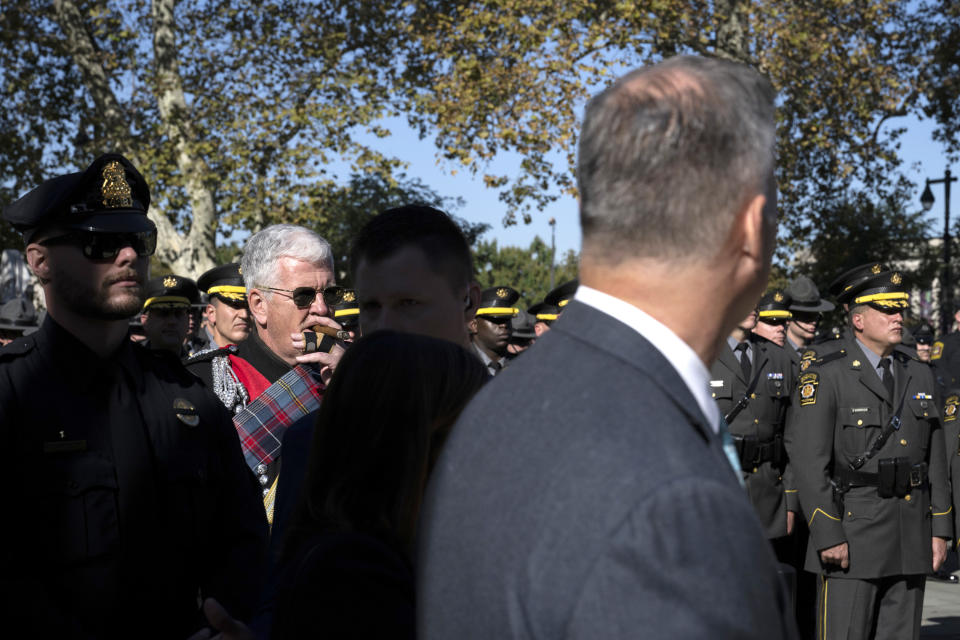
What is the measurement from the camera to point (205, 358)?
4.83 meters

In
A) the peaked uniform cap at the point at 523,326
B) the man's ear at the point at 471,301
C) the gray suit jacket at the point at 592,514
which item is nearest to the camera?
the gray suit jacket at the point at 592,514

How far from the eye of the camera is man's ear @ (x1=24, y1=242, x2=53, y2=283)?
126 inches

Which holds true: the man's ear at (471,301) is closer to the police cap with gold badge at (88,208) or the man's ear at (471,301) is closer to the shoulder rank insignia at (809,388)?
the police cap with gold badge at (88,208)

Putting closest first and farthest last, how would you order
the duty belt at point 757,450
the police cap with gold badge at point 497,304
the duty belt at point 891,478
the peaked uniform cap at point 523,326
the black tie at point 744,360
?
the duty belt at point 891,478, the duty belt at point 757,450, the black tie at point 744,360, the police cap with gold badge at point 497,304, the peaked uniform cap at point 523,326

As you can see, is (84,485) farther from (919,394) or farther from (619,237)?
(919,394)

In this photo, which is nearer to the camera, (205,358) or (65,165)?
(205,358)

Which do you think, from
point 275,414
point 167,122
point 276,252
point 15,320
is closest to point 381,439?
point 275,414

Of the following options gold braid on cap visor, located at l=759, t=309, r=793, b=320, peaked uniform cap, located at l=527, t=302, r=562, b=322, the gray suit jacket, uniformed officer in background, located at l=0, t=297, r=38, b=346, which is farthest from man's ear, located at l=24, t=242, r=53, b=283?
peaked uniform cap, located at l=527, t=302, r=562, b=322

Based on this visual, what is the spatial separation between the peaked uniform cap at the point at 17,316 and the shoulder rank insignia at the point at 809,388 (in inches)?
293

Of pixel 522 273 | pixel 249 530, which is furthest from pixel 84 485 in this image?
pixel 522 273

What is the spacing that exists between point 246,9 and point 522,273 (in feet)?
206

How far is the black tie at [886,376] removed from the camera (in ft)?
23.8

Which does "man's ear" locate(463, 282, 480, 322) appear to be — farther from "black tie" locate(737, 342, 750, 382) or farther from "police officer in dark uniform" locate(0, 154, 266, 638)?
"black tie" locate(737, 342, 750, 382)

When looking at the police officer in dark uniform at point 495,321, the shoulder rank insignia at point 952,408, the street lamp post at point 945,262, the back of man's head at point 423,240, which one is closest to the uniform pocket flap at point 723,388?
the shoulder rank insignia at point 952,408
